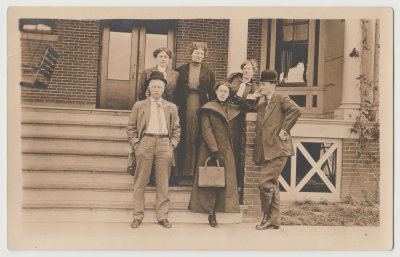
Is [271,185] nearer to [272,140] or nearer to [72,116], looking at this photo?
[272,140]

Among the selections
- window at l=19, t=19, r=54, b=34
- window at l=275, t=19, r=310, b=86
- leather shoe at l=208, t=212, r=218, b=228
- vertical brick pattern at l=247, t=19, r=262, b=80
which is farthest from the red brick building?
vertical brick pattern at l=247, t=19, r=262, b=80

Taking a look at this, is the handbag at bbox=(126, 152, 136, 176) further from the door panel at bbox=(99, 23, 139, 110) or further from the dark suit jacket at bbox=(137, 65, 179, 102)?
the door panel at bbox=(99, 23, 139, 110)

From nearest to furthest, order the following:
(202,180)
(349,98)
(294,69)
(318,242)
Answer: (202,180)
(318,242)
(349,98)
(294,69)

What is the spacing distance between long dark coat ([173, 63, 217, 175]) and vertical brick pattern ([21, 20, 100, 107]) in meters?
1.13

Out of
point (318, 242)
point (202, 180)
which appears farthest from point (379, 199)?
point (202, 180)

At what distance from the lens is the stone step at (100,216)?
13.0 feet

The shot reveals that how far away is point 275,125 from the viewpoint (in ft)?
13.0

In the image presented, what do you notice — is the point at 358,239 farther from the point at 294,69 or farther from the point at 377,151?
the point at 294,69

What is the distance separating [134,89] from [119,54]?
1.95 feet

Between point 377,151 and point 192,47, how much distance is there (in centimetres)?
245

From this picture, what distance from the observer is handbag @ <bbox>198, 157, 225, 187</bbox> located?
379cm

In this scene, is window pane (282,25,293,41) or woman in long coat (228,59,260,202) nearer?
woman in long coat (228,59,260,202)

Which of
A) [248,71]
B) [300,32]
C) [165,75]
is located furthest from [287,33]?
[165,75]

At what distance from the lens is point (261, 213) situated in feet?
13.4
